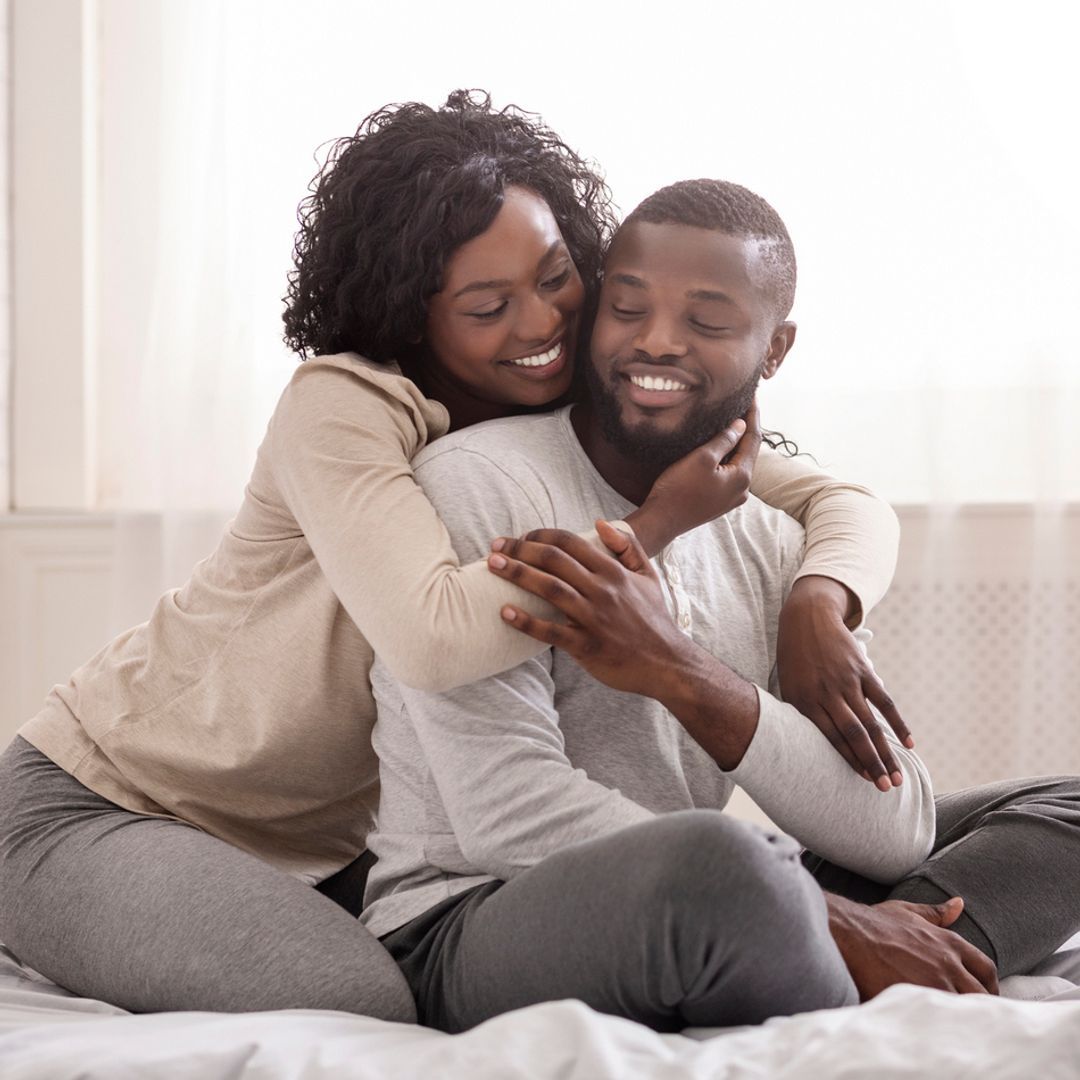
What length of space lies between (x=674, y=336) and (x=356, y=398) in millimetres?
325

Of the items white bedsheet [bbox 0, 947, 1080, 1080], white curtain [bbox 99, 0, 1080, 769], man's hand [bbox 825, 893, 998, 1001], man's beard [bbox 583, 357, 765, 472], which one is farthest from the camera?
white curtain [bbox 99, 0, 1080, 769]

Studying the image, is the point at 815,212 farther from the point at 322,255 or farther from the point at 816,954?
the point at 816,954

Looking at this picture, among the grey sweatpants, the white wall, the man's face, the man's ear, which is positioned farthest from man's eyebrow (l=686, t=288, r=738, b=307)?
the white wall

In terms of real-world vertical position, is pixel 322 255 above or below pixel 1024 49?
below

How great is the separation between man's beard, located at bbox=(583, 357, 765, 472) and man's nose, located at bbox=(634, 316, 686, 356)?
6 centimetres

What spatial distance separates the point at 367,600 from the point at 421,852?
0.80 ft

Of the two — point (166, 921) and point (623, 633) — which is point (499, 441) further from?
point (166, 921)

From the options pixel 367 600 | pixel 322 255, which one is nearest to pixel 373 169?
pixel 322 255

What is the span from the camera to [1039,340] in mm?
2850

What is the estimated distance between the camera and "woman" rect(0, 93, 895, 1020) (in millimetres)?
1216

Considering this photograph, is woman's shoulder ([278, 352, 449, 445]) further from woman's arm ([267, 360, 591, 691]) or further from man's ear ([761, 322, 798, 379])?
man's ear ([761, 322, 798, 379])

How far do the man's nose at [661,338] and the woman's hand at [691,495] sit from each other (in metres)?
0.10

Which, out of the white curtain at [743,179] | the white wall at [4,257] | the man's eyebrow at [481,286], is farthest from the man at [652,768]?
the white wall at [4,257]

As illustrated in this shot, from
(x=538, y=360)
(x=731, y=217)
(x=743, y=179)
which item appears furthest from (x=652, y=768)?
(x=743, y=179)
